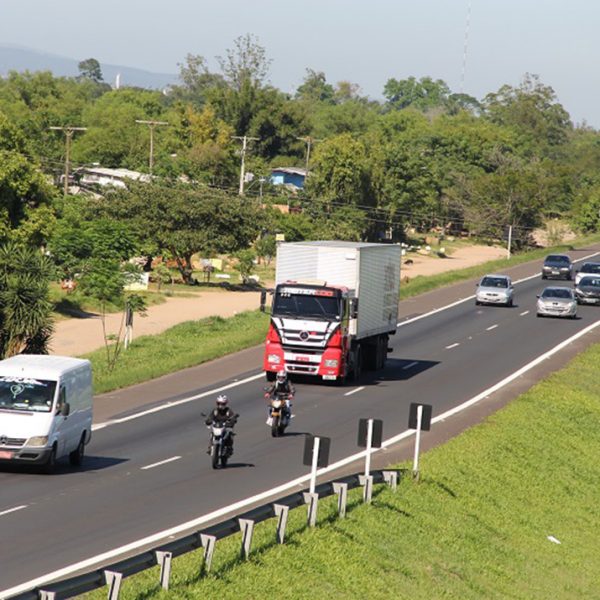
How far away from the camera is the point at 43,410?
25.6 meters

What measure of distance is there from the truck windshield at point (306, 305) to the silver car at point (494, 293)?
32.8 metres

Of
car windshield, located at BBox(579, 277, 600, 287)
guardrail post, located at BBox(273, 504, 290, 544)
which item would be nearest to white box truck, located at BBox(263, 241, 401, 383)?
guardrail post, located at BBox(273, 504, 290, 544)

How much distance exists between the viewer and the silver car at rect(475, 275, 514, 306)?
72812 millimetres

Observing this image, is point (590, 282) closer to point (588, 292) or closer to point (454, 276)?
point (588, 292)

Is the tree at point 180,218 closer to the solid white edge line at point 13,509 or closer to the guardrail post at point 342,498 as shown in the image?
the solid white edge line at point 13,509

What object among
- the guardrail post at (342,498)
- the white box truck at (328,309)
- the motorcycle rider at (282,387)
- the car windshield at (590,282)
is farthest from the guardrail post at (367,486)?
the car windshield at (590,282)

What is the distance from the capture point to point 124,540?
19.6 m

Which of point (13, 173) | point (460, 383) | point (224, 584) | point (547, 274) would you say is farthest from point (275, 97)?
point (224, 584)

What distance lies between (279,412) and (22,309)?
10209 mm

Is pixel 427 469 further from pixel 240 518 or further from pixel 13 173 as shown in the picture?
pixel 13 173

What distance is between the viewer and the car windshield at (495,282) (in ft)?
242

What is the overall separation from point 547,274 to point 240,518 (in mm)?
74203

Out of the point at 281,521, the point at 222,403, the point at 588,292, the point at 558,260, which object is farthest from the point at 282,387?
the point at 558,260

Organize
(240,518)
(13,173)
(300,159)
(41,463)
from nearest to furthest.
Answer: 1. (240,518)
2. (41,463)
3. (13,173)
4. (300,159)
